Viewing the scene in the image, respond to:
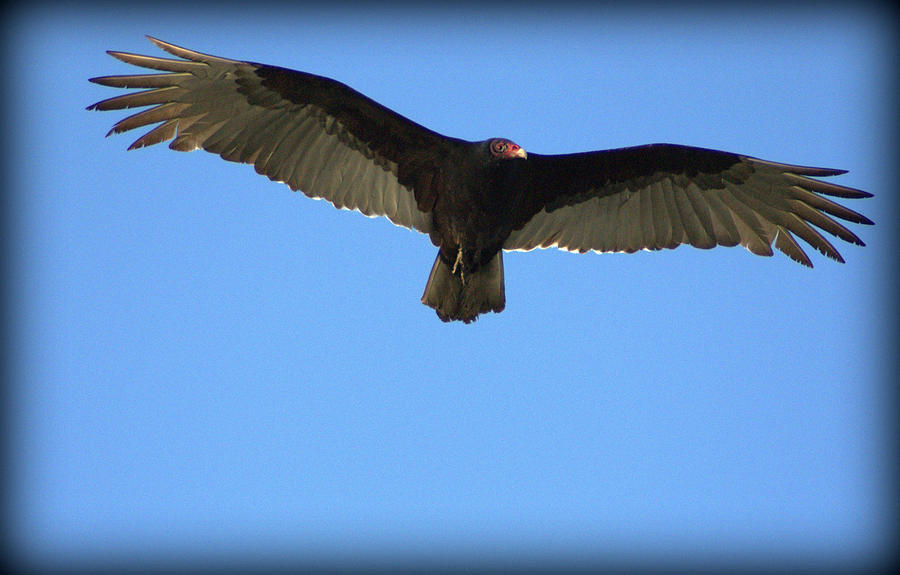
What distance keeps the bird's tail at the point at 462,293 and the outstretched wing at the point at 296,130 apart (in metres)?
0.39

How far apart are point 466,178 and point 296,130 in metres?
1.31

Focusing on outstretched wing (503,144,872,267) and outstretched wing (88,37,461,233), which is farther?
outstretched wing (503,144,872,267)

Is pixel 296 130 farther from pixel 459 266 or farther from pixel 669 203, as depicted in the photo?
pixel 669 203

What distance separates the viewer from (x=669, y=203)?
666 cm

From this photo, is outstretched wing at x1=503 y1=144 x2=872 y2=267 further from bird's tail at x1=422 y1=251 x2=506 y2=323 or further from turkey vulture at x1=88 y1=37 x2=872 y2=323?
bird's tail at x1=422 y1=251 x2=506 y2=323

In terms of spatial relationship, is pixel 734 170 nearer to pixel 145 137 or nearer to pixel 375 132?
pixel 375 132

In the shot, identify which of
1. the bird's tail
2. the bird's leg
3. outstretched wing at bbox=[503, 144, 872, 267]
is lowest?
the bird's tail

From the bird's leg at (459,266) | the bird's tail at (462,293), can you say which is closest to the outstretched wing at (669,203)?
the bird's tail at (462,293)

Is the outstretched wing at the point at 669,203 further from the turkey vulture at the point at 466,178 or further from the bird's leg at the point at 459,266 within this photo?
the bird's leg at the point at 459,266

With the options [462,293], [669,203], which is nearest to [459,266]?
[462,293]

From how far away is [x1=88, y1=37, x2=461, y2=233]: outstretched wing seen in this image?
5883mm

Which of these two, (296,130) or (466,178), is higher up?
(296,130)

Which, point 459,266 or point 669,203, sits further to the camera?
point 669,203

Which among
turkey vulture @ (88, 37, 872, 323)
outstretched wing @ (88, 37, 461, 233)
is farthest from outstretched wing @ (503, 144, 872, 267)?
outstretched wing @ (88, 37, 461, 233)
